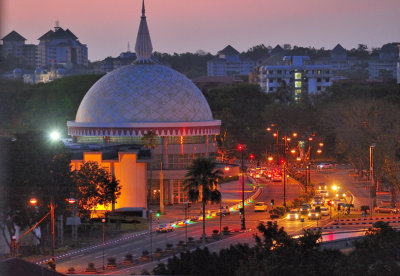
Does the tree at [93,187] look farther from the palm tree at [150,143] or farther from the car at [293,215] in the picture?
the car at [293,215]

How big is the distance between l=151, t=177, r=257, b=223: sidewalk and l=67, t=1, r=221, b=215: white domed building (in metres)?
3.63

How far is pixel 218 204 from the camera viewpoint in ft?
230

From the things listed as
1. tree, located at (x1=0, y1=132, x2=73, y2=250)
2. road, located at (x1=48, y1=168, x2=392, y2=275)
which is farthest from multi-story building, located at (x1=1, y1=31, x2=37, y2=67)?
road, located at (x1=48, y1=168, x2=392, y2=275)

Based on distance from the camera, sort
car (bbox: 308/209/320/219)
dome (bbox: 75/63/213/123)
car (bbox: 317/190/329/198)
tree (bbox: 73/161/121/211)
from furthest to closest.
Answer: dome (bbox: 75/63/213/123)
car (bbox: 317/190/329/198)
car (bbox: 308/209/320/219)
tree (bbox: 73/161/121/211)

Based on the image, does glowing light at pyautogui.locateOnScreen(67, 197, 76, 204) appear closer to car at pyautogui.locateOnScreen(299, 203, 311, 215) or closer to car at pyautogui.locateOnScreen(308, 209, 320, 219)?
car at pyautogui.locateOnScreen(308, 209, 320, 219)

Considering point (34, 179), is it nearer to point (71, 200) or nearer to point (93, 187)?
point (71, 200)

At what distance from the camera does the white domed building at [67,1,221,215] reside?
77.1m

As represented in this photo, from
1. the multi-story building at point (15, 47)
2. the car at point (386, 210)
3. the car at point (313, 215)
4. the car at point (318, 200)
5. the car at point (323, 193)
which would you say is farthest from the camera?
the car at point (323, 193)

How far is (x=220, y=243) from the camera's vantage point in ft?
164

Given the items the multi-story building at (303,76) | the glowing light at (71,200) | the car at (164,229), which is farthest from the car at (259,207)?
the multi-story building at (303,76)

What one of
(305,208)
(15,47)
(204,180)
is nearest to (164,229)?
(204,180)

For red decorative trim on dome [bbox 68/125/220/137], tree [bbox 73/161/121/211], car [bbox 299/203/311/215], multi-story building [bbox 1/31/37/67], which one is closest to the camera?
multi-story building [bbox 1/31/37/67]

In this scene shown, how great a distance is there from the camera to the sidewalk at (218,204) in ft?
213

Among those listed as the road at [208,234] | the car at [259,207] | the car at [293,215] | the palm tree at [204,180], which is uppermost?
the palm tree at [204,180]
